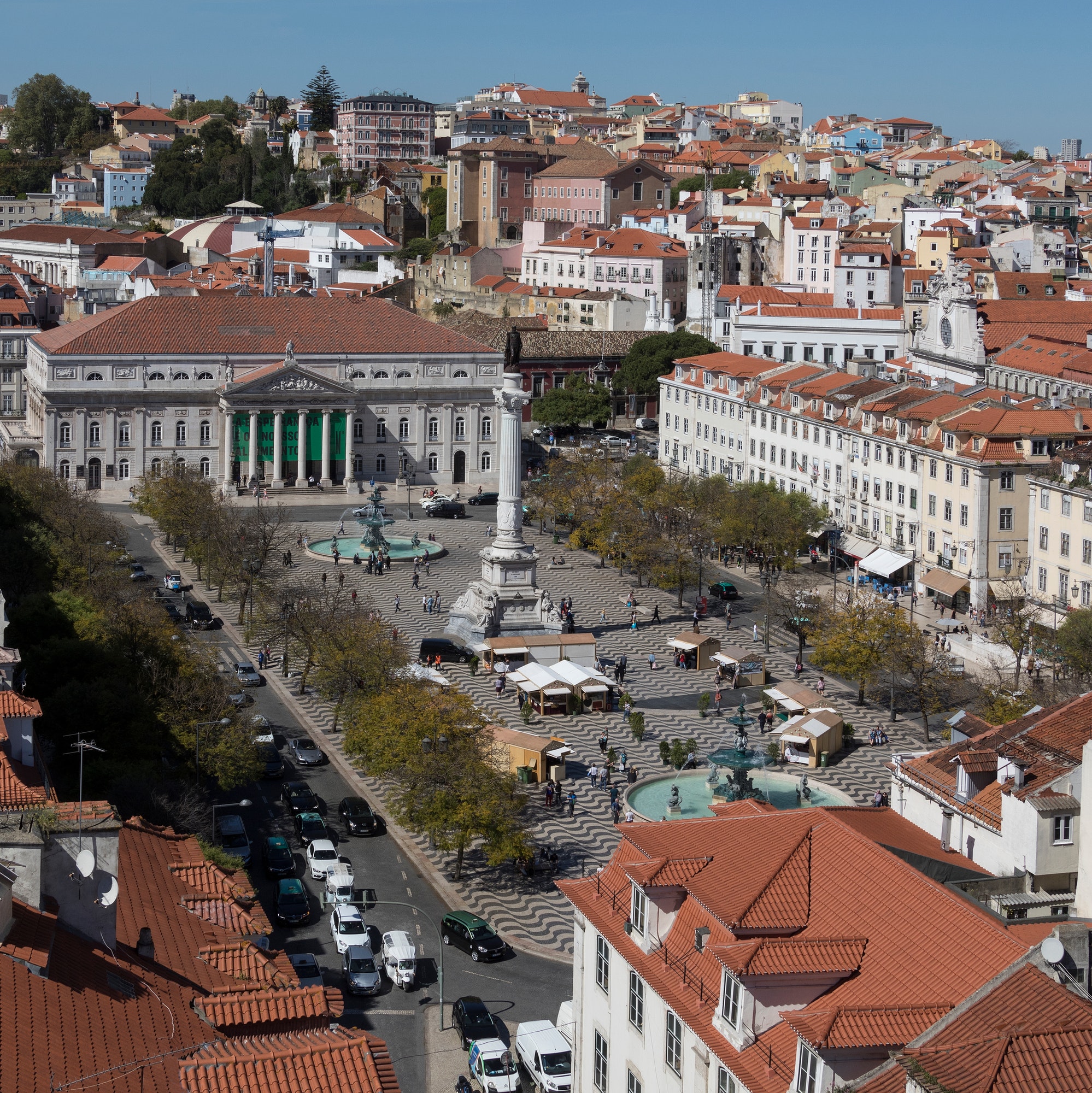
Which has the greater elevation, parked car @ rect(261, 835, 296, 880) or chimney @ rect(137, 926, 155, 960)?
chimney @ rect(137, 926, 155, 960)

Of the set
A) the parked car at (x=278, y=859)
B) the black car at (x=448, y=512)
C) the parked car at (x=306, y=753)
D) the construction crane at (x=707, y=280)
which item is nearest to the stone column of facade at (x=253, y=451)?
the black car at (x=448, y=512)

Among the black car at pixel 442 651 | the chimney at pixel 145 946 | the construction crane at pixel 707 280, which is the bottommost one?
the black car at pixel 442 651

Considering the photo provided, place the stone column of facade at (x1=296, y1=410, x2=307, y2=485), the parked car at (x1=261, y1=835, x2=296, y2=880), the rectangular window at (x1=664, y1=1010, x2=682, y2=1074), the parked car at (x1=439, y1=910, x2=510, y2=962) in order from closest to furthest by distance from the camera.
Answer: the rectangular window at (x1=664, y1=1010, x2=682, y2=1074), the parked car at (x1=439, y1=910, x2=510, y2=962), the parked car at (x1=261, y1=835, x2=296, y2=880), the stone column of facade at (x1=296, y1=410, x2=307, y2=485)

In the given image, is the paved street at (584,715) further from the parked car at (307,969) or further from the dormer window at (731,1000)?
the dormer window at (731,1000)

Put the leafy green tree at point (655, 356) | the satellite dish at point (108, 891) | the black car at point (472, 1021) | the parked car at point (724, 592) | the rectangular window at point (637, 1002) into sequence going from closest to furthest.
A: the satellite dish at point (108, 891) < the rectangular window at point (637, 1002) < the black car at point (472, 1021) < the parked car at point (724, 592) < the leafy green tree at point (655, 356)

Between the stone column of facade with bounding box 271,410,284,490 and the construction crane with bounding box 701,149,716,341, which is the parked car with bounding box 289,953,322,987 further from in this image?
the construction crane with bounding box 701,149,716,341

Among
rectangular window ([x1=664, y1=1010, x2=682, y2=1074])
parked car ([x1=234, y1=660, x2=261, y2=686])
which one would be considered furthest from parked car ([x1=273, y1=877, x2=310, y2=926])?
parked car ([x1=234, y1=660, x2=261, y2=686])

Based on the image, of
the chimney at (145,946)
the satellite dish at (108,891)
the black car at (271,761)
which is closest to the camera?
the satellite dish at (108,891)
